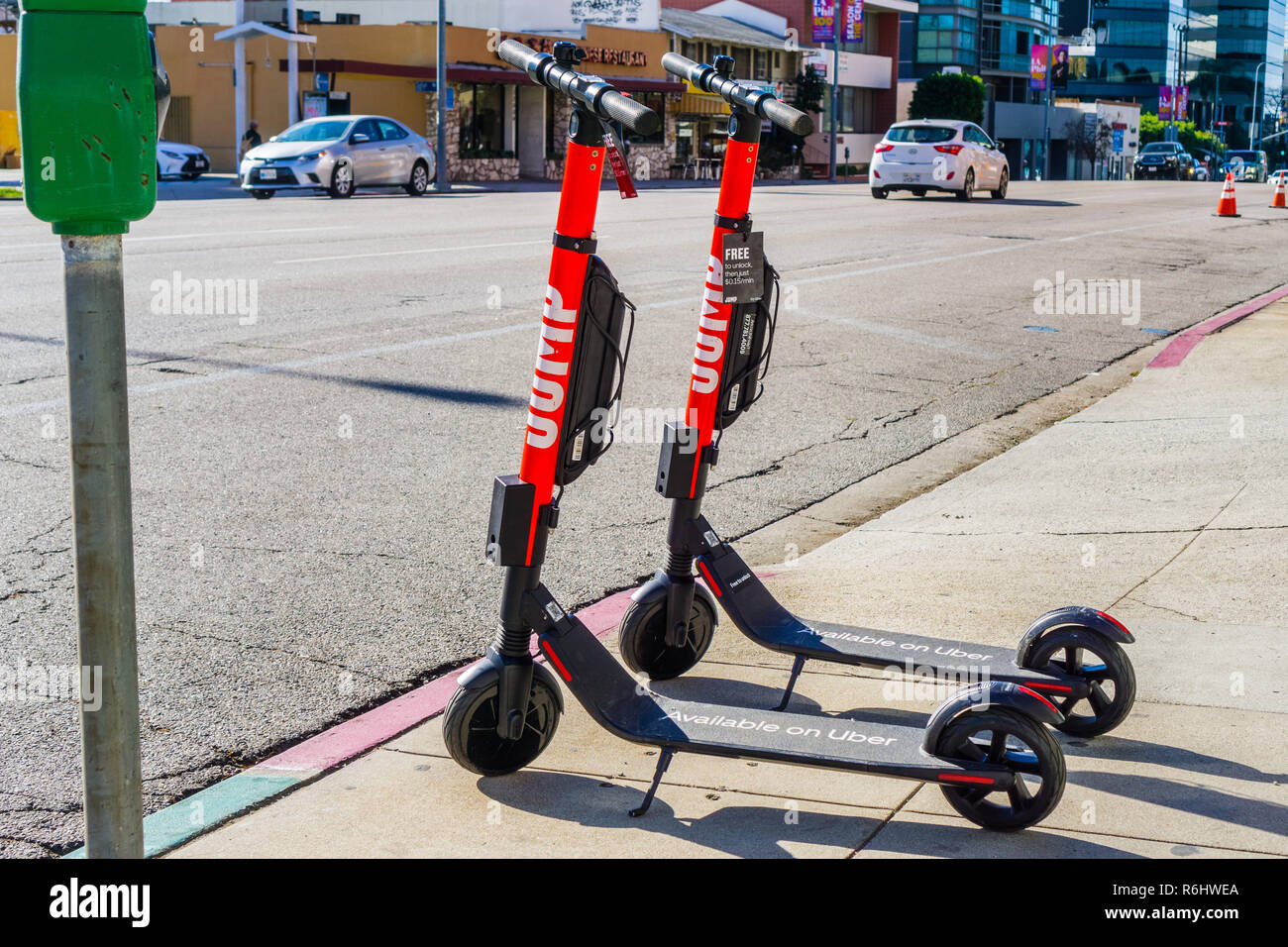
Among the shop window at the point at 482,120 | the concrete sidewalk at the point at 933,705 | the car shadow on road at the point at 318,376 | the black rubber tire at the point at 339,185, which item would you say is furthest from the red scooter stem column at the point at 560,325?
the shop window at the point at 482,120

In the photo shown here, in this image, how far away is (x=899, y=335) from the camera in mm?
11422

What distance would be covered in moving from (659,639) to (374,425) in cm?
369

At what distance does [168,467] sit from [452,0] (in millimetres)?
49392

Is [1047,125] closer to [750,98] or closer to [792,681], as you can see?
[750,98]

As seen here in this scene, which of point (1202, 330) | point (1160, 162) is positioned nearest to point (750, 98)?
point (1202, 330)

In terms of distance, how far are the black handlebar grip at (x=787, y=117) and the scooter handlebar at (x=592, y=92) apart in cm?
55

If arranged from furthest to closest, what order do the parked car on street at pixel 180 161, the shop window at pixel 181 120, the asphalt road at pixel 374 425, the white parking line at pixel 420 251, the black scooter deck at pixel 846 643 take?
the shop window at pixel 181 120 → the parked car on street at pixel 180 161 → the white parking line at pixel 420 251 → the asphalt road at pixel 374 425 → the black scooter deck at pixel 846 643

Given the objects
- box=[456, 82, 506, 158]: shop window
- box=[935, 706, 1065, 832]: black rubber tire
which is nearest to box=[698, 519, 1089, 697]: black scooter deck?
box=[935, 706, 1065, 832]: black rubber tire

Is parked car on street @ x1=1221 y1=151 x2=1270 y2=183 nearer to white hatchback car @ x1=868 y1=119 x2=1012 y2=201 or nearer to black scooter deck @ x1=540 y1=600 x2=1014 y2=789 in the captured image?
white hatchback car @ x1=868 y1=119 x2=1012 y2=201

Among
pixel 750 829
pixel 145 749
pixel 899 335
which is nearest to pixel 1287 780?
pixel 750 829

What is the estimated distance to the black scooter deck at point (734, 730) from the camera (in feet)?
11.0

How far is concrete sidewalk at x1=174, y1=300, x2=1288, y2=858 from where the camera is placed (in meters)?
3.31

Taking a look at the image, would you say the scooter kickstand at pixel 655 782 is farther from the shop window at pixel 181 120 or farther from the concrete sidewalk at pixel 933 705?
the shop window at pixel 181 120
